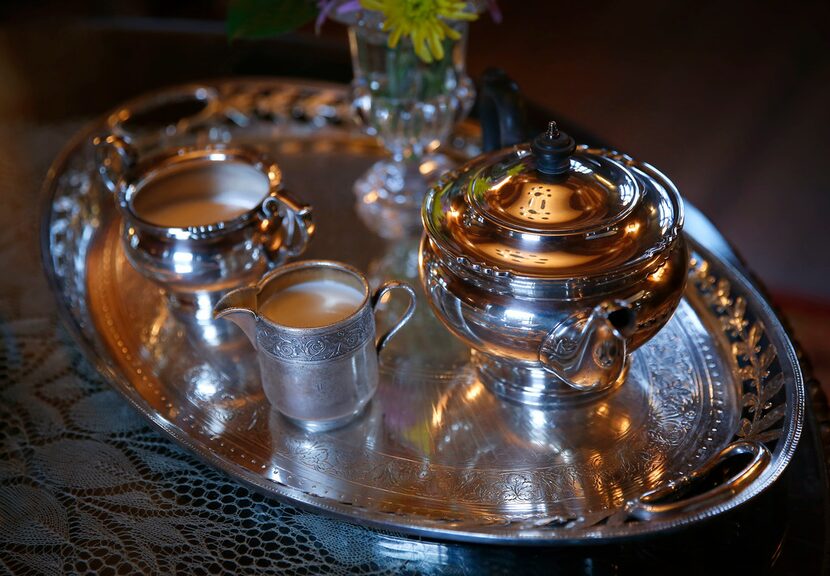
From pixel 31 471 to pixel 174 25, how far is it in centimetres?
87

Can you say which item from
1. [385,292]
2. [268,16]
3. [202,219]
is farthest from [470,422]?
[268,16]

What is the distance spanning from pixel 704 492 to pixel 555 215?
0.74 feet

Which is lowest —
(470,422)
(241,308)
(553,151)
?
(470,422)

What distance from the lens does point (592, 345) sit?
565mm

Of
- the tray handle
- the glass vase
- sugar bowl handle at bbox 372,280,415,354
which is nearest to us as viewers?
the tray handle

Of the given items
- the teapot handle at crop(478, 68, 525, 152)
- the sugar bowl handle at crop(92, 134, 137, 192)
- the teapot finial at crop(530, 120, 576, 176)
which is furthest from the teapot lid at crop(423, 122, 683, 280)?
the sugar bowl handle at crop(92, 134, 137, 192)

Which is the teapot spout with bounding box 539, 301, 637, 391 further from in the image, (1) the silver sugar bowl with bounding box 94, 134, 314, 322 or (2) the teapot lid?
(1) the silver sugar bowl with bounding box 94, 134, 314, 322

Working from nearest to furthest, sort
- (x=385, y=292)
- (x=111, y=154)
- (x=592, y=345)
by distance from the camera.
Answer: (x=592, y=345)
(x=385, y=292)
(x=111, y=154)

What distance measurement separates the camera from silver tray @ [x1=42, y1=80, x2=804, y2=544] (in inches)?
23.4

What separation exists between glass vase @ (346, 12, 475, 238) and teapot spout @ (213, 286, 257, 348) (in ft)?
0.97

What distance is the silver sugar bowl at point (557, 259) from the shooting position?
581 millimetres

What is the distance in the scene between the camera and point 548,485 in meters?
0.62

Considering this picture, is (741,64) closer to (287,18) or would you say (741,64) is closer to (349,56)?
(349,56)

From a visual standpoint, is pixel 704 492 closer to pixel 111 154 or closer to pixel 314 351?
pixel 314 351
